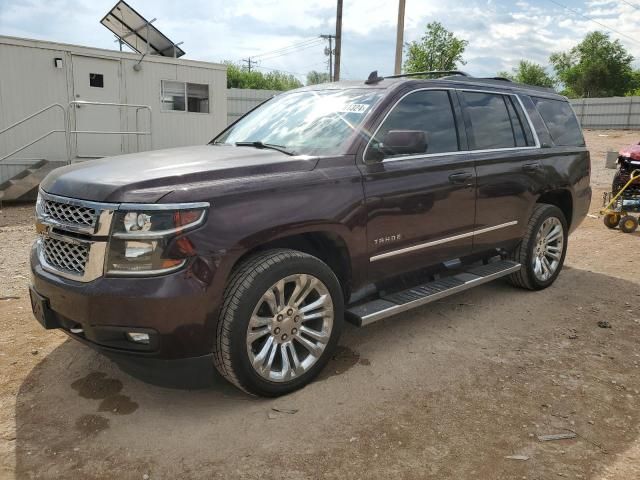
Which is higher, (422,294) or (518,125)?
(518,125)

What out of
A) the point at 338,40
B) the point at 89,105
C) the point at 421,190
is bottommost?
the point at 421,190

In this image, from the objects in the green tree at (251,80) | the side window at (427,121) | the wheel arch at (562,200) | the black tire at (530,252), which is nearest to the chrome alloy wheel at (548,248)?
the black tire at (530,252)

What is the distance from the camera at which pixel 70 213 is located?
2945 mm

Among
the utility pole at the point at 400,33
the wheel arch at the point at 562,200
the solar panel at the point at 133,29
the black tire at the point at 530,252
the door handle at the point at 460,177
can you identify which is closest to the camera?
the door handle at the point at 460,177

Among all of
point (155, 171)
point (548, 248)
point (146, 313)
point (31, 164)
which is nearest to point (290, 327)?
point (146, 313)

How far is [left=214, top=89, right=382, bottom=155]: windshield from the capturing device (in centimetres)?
368

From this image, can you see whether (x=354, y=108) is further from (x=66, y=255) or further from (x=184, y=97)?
(x=184, y=97)

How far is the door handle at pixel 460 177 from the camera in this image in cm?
416

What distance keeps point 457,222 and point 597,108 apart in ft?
121

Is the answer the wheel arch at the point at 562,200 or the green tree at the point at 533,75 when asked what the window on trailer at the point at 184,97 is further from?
the green tree at the point at 533,75

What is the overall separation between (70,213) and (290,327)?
1396 millimetres

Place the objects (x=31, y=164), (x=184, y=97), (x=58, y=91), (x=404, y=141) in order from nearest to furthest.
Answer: (x=404, y=141)
(x=31, y=164)
(x=58, y=91)
(x=184, y=97)

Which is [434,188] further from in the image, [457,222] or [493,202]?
[493,202]

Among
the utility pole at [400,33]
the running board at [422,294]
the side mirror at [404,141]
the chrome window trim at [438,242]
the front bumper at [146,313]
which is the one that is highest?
the utility pole at [400,33]
